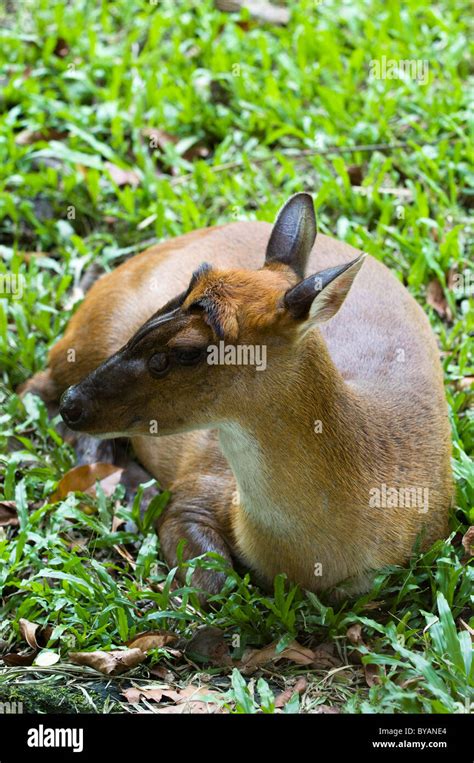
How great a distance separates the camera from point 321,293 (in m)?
4.03

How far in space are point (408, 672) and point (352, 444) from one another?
87 centimetres

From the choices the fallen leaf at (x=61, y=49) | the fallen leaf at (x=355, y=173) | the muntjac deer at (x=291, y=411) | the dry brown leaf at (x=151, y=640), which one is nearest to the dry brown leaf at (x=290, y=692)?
the muntjac deer at (x=291, y=411)

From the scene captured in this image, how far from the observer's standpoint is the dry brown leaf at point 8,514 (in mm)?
5492

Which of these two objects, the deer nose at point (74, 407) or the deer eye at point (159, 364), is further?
the deer nose at point (74, 407)

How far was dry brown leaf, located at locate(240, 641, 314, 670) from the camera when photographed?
4590 mm

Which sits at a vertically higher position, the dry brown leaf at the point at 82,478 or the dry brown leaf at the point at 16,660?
the dry brown leaf at the point at 82,478

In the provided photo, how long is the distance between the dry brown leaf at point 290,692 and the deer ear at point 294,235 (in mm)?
1572

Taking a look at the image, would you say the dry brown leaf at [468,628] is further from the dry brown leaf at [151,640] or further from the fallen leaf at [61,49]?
the fallen leaf at [61,49]

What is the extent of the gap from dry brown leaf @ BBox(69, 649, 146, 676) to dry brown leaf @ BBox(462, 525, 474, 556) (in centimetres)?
142

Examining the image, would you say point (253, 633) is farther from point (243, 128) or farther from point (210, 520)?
point (243, 128)

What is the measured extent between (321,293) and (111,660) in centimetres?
166

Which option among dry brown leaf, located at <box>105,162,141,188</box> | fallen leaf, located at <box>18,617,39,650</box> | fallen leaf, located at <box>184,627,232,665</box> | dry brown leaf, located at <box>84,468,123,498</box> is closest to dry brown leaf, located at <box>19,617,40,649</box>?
fallen leaf, located at <box>18,617,39,650</box>

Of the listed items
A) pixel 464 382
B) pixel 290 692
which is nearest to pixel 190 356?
pixel 290 692

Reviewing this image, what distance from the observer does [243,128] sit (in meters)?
7.82
